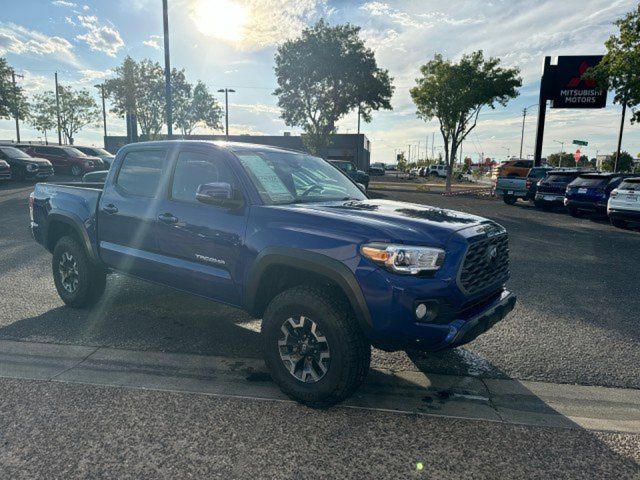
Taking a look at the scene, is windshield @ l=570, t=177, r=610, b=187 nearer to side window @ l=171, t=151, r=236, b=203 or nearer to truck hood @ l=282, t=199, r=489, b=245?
truck hood @ l=282, t=199, r=489, b=245

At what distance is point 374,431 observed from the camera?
281 centimetres

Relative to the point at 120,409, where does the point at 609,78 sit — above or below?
above

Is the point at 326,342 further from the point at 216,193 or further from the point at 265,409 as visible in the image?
A: the point at 216,193

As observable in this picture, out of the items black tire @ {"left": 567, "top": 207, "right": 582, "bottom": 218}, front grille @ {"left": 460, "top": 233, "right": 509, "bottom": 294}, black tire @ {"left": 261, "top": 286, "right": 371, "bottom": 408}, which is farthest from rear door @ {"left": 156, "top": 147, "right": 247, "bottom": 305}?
black tire @ {"left": 567, "top": 207, "right": 582, "bottom": 218}

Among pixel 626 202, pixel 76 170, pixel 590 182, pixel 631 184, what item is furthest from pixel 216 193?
pixel 76 170

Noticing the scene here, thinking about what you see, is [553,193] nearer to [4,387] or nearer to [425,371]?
[425,371]

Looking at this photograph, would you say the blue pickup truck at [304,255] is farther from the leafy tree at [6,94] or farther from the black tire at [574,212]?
the leafy tree at [6,94]

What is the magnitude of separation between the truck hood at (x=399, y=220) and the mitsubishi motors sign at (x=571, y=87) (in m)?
24.0

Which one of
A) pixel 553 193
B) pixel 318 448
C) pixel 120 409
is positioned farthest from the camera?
pixel 553 193

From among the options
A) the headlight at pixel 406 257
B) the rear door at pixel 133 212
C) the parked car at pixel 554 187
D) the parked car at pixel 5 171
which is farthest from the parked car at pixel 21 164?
the headlight at pixel 406 257

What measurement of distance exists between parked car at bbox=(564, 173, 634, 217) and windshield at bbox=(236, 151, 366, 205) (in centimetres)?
1210

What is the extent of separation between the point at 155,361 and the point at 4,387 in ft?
3.47

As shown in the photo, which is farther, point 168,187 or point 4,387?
point 168,187

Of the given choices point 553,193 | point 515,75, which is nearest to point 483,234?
point 553,193
